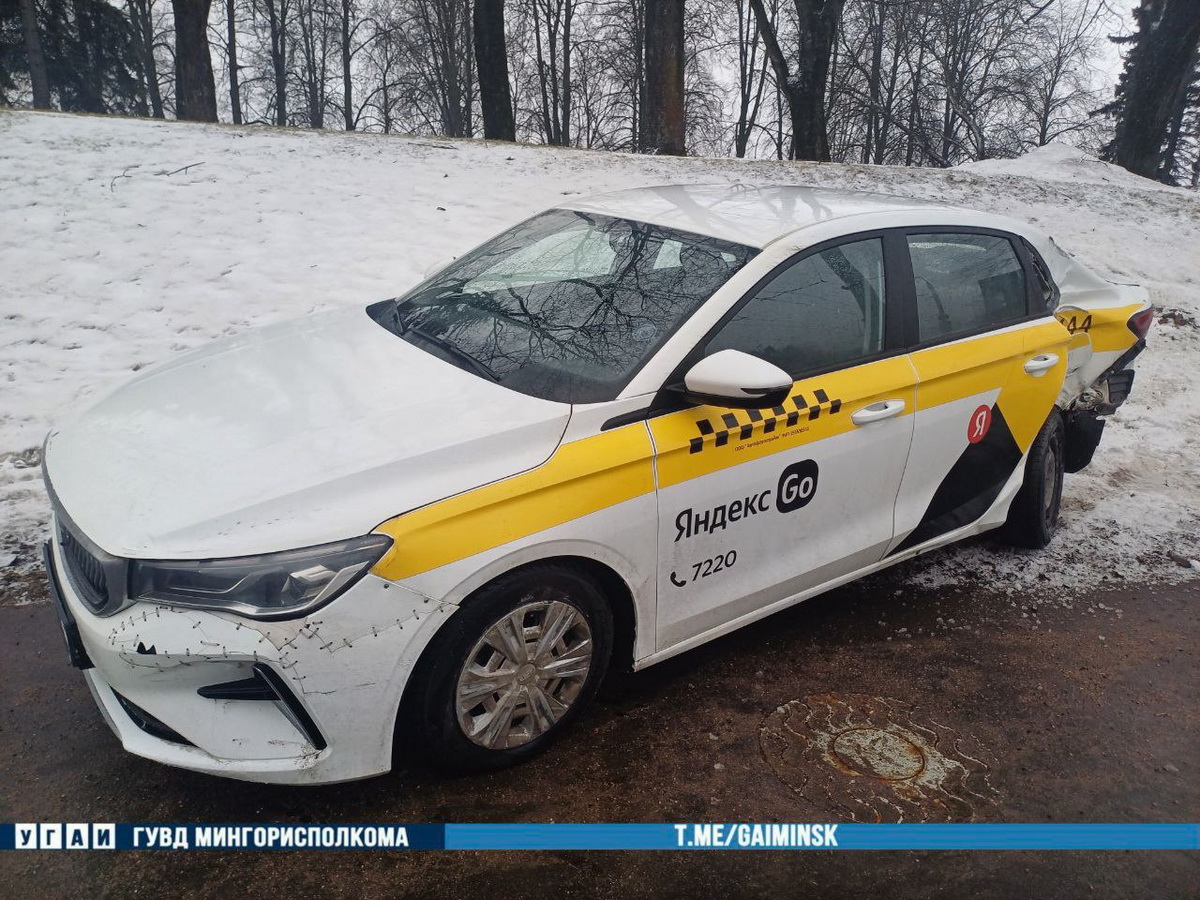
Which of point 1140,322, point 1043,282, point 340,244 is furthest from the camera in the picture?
point 340,244

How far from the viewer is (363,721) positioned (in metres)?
2.55

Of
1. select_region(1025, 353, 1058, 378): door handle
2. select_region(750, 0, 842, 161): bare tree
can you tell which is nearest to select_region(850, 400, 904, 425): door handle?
select_region(1025, 353, 1058, 378): door handle

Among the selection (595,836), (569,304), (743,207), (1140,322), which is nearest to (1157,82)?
(1140,322)

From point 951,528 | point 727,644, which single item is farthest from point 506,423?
point 951,528

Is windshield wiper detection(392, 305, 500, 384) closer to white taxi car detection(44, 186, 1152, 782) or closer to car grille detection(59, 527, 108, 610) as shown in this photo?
white taxi car detection(44, 186, 1152, 782)

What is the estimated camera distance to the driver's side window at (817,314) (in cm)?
323

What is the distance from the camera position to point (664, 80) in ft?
43.2

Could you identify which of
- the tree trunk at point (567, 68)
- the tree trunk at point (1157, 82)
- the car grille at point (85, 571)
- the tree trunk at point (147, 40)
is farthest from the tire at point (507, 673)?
the tree trunk at point (147, 40)

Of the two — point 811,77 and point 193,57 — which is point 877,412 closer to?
point 811,77

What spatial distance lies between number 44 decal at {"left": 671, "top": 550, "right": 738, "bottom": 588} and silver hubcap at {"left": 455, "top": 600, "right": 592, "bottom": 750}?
0.37 m

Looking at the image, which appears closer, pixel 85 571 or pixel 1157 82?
pixel 85 571

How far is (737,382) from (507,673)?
1119mm

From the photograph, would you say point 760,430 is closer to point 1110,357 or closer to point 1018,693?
point 1018,693

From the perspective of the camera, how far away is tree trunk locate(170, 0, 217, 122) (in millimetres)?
13578
